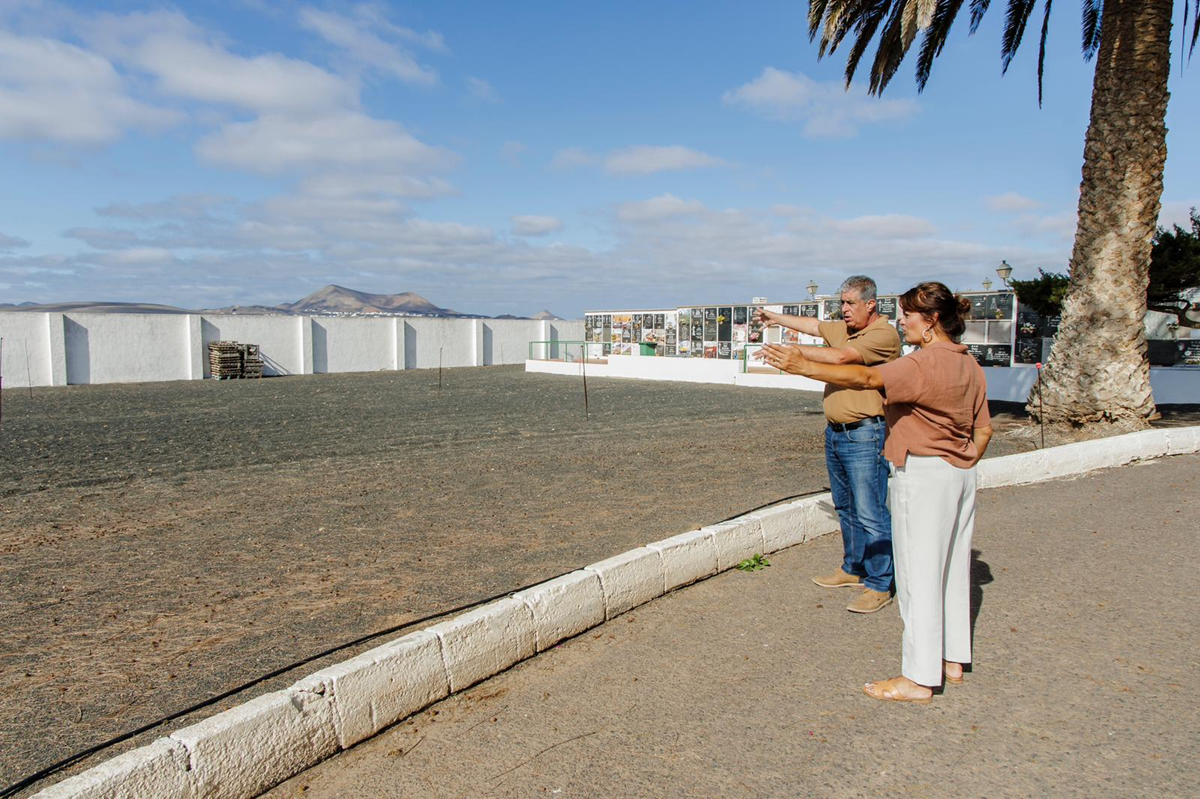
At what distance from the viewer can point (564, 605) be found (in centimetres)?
410

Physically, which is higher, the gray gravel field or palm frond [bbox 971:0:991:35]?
palm frond [bbox 971:0:991:35]

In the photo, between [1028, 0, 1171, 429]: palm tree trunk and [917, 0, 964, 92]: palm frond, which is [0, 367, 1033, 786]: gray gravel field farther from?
[917, 0, 964, 92]: palm frond

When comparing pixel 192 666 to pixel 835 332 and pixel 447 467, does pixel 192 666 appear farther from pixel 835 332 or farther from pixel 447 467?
pixel 447 467

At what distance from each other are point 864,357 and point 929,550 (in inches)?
48.3

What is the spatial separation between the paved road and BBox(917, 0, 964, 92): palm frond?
1107cm

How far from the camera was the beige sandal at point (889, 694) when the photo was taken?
3.34m

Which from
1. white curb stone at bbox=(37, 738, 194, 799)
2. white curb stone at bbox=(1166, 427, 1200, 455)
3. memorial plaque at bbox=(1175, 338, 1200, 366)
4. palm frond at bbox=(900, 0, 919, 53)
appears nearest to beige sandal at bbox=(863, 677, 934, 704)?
white curb stone at bbox=(37, 738, 194, 799)

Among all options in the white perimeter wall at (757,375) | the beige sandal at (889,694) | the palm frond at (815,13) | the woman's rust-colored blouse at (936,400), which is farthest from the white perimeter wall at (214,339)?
the woman's rust-colored blouse at (936,400)

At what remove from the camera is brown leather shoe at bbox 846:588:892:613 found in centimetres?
437

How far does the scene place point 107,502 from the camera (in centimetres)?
776

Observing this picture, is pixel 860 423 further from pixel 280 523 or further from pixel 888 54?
pixel 888 54

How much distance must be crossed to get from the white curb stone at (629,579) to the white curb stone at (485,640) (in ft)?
2.03

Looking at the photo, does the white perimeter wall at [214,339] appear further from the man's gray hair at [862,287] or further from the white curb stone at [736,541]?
the man's gray hair at [862,287]

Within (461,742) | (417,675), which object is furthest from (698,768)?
(417,675)
